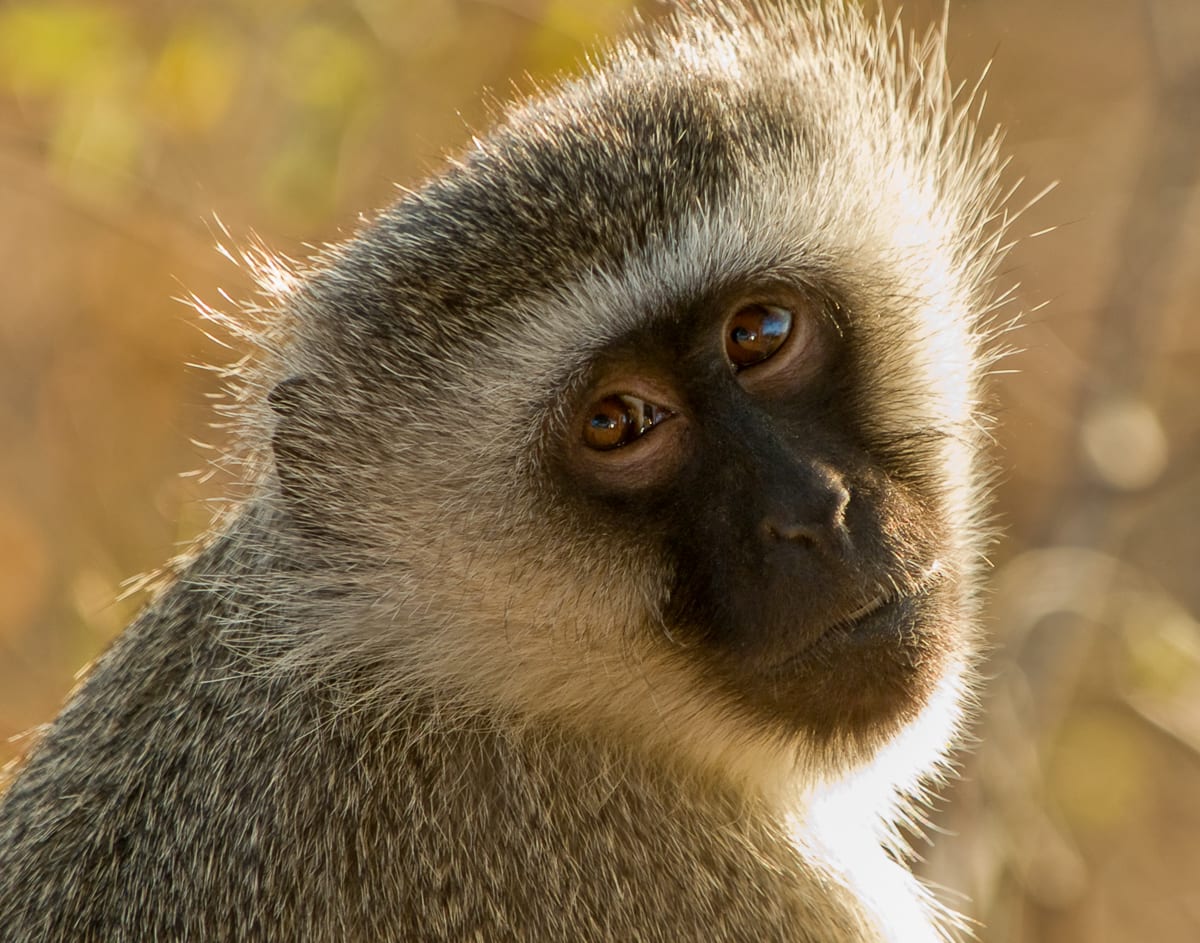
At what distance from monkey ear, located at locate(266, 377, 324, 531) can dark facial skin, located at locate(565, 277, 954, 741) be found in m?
0.51

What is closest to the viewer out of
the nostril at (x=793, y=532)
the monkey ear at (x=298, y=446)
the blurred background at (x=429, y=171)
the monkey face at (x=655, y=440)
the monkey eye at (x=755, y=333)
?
the nostril at (x=793, y=532)

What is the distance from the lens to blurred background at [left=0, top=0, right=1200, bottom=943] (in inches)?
167

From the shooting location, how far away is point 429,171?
3.30 metres

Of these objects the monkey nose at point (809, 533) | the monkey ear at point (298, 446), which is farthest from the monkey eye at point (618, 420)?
the monkey ear at point (298, 446)

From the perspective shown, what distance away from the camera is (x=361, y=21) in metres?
5.34

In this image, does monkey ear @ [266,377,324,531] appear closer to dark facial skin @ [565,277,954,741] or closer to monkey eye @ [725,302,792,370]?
dark facial skin @ [565,277,954,741]

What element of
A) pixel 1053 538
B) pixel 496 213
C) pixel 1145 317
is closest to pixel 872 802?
pixel 496 213

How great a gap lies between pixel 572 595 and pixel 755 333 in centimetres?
56

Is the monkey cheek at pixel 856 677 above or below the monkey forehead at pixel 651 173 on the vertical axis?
below

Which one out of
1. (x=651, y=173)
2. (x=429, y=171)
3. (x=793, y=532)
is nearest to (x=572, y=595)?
(x=793, y=532)

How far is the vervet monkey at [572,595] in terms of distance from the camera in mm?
2469

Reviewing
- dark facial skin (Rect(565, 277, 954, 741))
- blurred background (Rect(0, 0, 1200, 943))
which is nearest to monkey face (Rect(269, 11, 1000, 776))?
dark facial skin (Rect(565, 277, 954, 741))

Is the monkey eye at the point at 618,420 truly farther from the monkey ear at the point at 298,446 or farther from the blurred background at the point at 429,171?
the blurred background at the point at 429,171

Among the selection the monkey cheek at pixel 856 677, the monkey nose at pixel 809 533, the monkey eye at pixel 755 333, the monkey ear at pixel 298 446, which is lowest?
the monkey cheek at pixel 856 677
